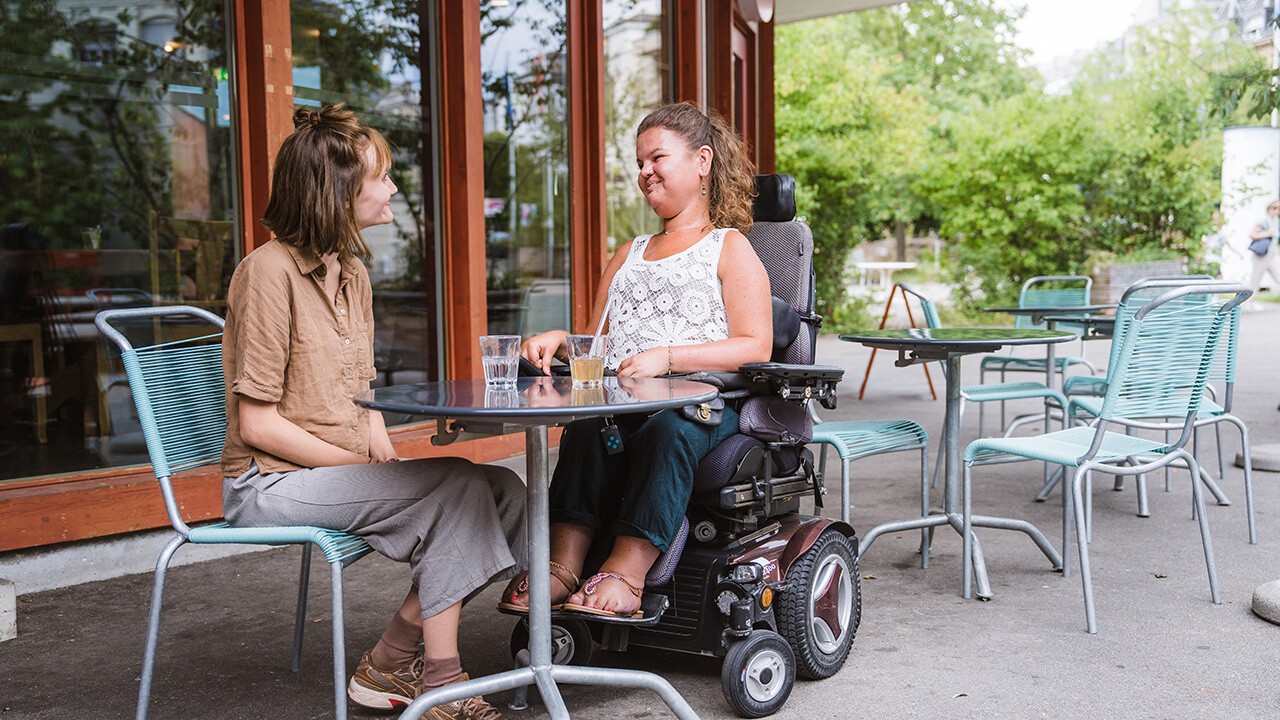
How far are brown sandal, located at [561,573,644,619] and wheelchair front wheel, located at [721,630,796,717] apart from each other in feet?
0.79

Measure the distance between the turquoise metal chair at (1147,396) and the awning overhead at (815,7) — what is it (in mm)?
7307

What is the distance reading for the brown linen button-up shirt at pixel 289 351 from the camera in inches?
97.1

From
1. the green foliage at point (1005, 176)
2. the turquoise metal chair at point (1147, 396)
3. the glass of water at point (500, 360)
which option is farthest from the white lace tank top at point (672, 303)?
the green foliage at point (1005, 176)

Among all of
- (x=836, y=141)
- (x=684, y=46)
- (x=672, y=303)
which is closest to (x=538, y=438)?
(x=672, y=303)

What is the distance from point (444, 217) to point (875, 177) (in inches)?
400

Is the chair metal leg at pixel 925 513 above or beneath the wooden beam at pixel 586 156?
beneath

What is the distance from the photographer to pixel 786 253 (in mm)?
3248

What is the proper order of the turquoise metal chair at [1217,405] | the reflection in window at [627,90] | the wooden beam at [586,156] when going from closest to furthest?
1. the turquoise metal chair at [1217,405]
2. the wooden beam at [586,156]
3. the reflection in window at [627,90]

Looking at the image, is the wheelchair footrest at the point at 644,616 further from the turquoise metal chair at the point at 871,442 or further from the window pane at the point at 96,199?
the window pane at the point at 96,199

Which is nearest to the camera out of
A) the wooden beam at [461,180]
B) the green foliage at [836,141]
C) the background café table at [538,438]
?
the background café table at [538,438]

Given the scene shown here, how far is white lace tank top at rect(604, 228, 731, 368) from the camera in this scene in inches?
120

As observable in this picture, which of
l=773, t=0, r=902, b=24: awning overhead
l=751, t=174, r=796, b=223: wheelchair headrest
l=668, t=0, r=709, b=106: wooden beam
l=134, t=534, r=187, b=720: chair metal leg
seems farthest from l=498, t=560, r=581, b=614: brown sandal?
l=773, t=0, r=902, b=24: awning overhead

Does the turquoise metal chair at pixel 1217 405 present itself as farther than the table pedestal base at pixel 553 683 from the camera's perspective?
Yes

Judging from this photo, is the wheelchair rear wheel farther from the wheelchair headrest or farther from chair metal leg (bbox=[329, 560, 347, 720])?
chair metal leg (bbox=[329, 560, 347, 720])
